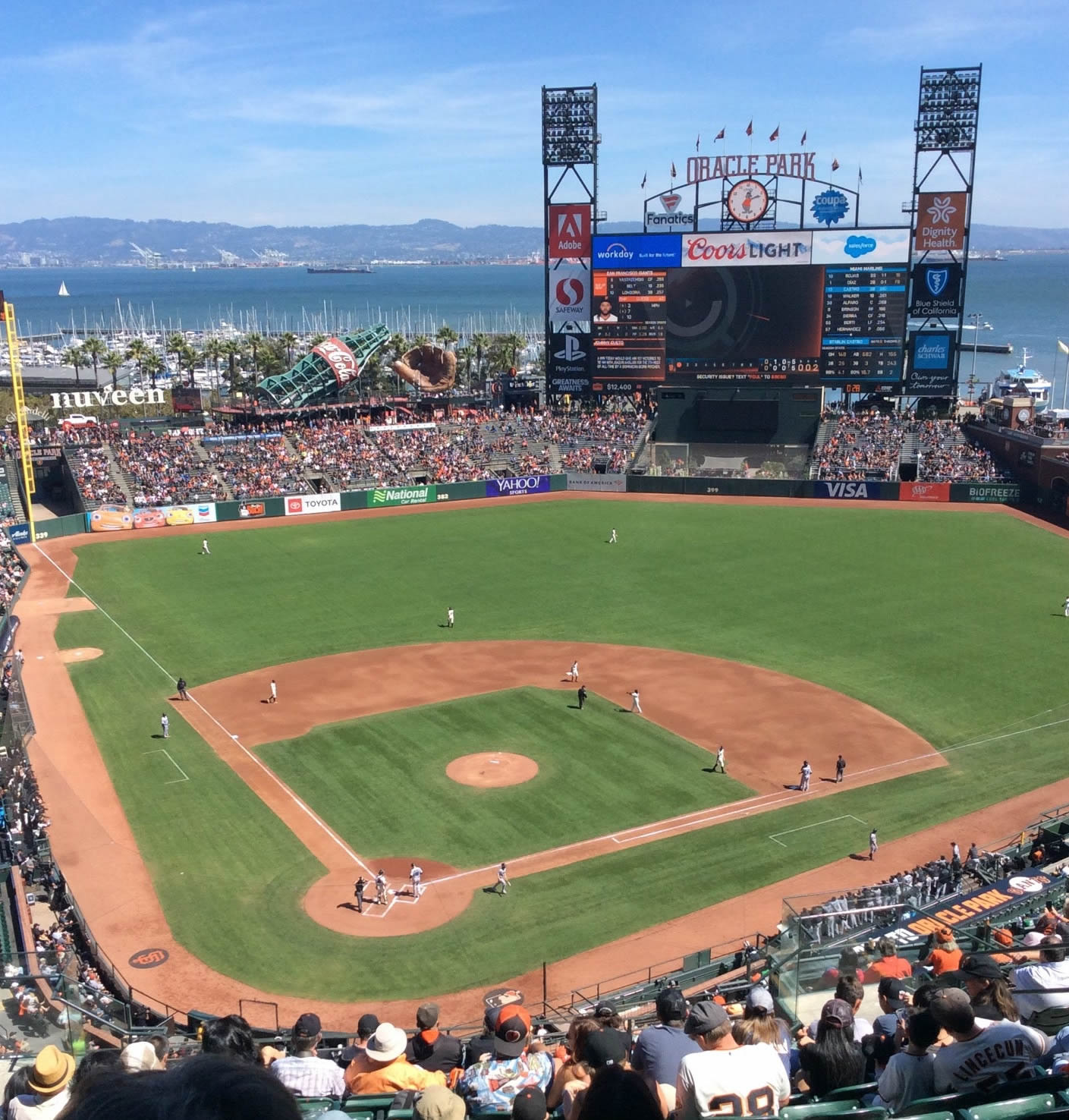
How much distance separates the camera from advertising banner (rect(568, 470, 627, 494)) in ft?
246

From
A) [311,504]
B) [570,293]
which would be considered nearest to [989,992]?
[311,504]

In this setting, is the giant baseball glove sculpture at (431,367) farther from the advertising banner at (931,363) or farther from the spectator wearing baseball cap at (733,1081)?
the spectator wearing baseball cap at (733,1081)

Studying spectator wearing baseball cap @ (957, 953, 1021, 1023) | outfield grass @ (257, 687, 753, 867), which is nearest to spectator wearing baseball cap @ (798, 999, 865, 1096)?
spectator wearing baseball cap @ (957, 953, 1021, 1023)

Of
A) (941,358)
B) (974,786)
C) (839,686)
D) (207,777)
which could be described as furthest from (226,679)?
(941,358)

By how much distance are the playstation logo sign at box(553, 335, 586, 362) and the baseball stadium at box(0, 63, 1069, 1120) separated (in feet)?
2.63

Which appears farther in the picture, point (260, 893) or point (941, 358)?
point (941, 358)

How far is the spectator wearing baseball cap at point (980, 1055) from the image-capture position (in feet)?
22.0

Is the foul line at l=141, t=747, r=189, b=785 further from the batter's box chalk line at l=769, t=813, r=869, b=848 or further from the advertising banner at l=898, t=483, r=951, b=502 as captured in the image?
the advertising banner at l=898, t=483, r=951, b=502

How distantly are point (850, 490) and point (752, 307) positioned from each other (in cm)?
1437

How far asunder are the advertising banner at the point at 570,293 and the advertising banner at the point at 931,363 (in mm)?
23110

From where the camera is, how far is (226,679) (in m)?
39.9

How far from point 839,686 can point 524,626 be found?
45.4 feet

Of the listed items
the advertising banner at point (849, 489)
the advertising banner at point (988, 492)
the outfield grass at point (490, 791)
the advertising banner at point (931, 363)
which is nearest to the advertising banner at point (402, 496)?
the advertising banner at point (849, 489)

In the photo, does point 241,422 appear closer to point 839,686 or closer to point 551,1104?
point 839,686
